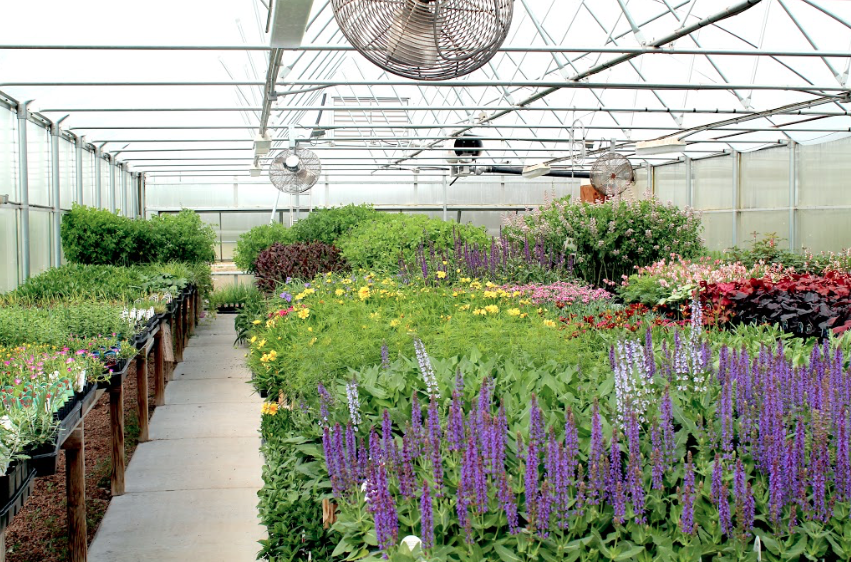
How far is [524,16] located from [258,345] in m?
6.11

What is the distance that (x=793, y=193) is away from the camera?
45.8 ft

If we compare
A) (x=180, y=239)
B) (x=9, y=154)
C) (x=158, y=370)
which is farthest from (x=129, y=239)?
(x=158, y=370)

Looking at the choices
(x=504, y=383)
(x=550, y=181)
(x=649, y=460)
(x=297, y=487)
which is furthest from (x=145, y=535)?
(x=550, y=181)

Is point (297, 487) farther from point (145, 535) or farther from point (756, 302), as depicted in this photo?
point (756, 302)

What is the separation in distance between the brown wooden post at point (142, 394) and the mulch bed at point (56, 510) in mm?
128

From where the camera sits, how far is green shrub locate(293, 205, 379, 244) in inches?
425

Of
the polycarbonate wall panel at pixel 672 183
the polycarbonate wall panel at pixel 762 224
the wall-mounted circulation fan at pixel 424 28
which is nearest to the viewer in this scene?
the wall-mounted circulation fan at pixel 424 28

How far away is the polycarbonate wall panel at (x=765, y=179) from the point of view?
14414 millimetres

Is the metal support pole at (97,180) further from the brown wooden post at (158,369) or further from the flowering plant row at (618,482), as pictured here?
the flowering plant row at (618,482)

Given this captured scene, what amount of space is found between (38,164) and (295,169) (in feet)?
9.19

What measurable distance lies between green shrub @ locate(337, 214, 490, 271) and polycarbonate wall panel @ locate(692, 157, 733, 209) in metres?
9.62

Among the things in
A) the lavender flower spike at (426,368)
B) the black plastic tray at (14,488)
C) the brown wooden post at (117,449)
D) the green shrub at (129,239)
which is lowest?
the brown wooden post at (117,449)

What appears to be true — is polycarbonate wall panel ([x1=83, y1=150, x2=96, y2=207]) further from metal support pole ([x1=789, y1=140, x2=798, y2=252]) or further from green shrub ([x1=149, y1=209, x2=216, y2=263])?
metal support pole ([x1=789, y1=140, x2=798, y2=252])

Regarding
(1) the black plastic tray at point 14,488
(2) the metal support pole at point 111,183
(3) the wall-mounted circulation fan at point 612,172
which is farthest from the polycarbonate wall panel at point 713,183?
(1) the black plastic tray at point 14,488
